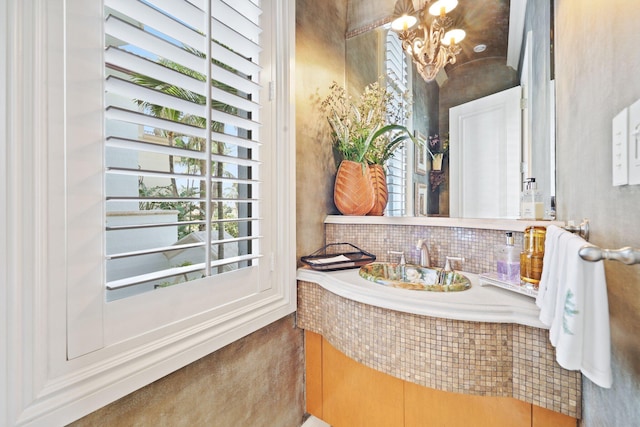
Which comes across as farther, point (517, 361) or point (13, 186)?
point (517, 361)

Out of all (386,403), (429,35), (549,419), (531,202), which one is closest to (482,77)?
(429,35)

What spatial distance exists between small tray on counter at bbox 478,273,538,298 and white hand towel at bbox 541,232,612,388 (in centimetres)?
39

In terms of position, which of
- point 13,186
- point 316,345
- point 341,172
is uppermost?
point 341,172

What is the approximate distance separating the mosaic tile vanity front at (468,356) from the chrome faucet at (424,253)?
424mm

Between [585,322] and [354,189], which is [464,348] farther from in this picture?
[354,189]

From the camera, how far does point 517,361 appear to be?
2.76 feet

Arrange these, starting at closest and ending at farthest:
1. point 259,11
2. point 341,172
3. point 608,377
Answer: point 608,377
point 259,11
point 341,172

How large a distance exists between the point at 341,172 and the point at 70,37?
1146 millimetres

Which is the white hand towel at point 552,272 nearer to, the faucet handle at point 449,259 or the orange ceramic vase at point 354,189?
the faucet handle at point 449,259

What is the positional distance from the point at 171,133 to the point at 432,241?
1136mm

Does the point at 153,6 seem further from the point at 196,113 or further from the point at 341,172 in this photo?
the point at 341,172

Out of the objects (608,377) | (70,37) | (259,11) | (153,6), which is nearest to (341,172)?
(259,11)

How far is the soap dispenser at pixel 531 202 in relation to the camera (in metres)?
1.12

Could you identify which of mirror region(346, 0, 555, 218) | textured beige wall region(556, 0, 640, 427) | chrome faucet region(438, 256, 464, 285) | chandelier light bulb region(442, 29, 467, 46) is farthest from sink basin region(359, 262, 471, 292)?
chandelier light bulb region(442, 29, 467, 46)
